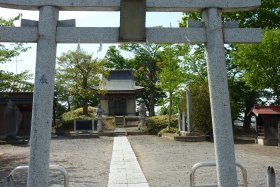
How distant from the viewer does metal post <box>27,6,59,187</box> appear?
4.87 m

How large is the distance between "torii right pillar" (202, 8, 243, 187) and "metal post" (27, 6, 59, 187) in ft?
7.97

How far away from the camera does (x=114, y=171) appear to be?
34.1ft

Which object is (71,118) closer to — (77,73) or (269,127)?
(77,73)

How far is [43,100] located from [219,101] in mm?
2654

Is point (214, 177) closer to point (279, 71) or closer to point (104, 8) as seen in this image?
point (104, 8)

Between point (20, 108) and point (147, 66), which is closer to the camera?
point (20, 108)

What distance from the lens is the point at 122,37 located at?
5.18 meters

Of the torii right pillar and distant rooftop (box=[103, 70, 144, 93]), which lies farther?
distant rooftop (box=[103, 70, 144, 93])

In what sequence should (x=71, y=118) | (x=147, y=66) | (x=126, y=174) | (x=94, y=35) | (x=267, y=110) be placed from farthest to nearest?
(x=147, y=66)
(x=71, y=118)
(x=267, y=110)
(x=126, y=174)
(x=94, y=35)

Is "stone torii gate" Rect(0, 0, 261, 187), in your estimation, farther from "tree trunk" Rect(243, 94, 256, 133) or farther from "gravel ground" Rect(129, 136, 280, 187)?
"tree trunk" Rect(243, 94, 256, 133)

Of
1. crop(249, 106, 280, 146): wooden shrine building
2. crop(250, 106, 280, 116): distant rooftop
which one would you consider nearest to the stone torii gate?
crop(249, 106, 280, 146): wooden shrine building

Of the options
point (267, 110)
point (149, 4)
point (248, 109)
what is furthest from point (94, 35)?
point (248, 109)

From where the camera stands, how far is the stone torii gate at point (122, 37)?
5.01 meters

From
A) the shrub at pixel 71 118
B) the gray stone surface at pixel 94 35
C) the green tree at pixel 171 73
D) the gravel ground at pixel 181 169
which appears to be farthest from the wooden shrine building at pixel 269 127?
the gray stone surface at pixel 94 35
